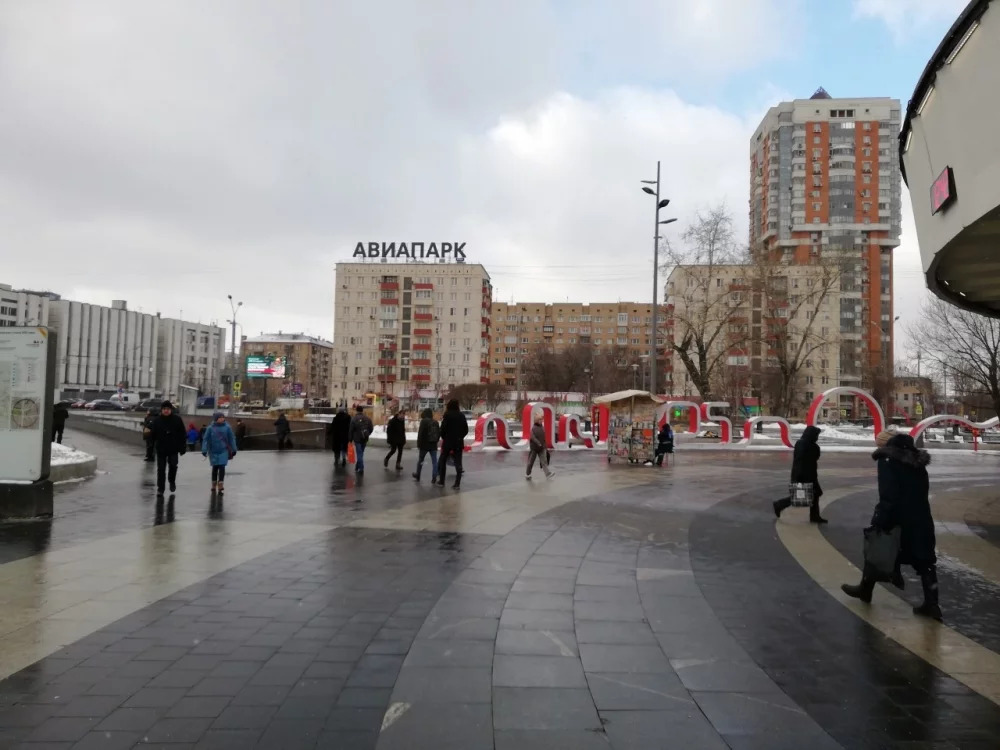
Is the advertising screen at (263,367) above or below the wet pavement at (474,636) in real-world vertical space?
above

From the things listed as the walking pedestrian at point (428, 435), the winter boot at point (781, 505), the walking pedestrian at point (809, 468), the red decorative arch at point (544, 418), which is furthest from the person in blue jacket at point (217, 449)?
the red decorative arch at point (544, 418)

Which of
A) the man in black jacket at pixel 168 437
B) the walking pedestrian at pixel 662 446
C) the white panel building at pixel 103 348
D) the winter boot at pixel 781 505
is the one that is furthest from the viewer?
the white panel building at pixel 103 348

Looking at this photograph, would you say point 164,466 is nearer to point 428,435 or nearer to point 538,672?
point 428,435

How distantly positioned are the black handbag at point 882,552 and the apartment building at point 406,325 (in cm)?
9728

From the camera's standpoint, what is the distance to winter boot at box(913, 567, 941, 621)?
226 inches

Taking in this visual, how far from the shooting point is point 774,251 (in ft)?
136

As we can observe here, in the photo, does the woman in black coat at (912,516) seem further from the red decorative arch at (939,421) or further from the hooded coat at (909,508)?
the red decorative arch at (939,421)

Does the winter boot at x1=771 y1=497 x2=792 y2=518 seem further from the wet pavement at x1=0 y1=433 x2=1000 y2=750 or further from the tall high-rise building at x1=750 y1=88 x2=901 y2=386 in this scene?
the tall high-rise building at x1=750 y1=88 x2=901 y2=386

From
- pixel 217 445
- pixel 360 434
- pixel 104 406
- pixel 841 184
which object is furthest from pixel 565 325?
pixel 217 445

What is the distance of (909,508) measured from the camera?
576 cm

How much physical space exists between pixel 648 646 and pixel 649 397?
16.2 meters

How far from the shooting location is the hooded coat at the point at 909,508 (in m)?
5.75

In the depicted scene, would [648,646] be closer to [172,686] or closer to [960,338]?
[172,686]

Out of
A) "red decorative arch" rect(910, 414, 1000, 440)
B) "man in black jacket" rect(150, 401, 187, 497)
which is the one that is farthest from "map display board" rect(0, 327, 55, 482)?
"red decorative arch" rect(910, 414, 1000, 440)
